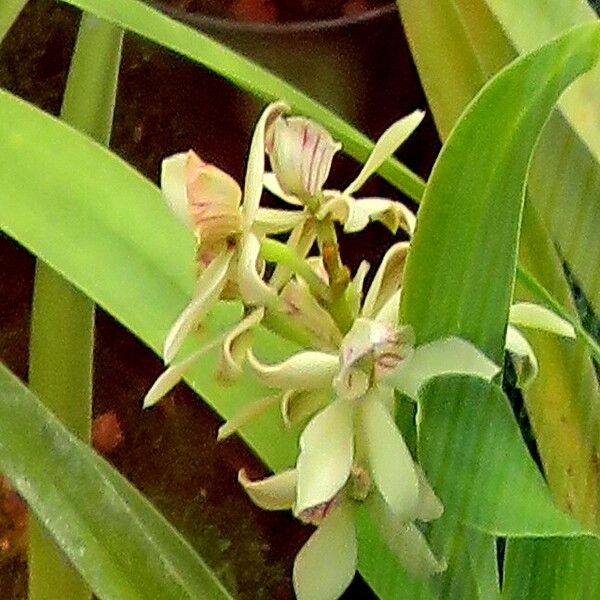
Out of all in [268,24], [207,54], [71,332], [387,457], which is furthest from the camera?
[268,24]

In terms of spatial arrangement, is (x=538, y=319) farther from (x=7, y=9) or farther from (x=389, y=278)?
(x=7, y=9)

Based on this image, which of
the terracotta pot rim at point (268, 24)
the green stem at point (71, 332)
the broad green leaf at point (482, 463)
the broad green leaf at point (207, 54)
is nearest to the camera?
the broad green leaf at point (482, 463)

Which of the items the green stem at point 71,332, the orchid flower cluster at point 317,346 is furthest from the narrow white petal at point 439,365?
the green stem at point 71,332

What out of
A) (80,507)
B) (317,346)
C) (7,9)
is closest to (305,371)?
(317,346)

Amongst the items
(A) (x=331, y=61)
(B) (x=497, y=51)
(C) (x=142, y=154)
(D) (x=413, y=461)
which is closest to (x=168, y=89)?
(C) (x=142, y=154)

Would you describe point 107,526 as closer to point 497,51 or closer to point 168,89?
point 497,51

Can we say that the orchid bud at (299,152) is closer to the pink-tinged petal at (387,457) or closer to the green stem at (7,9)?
the pink-tinged petal at (387,457)
